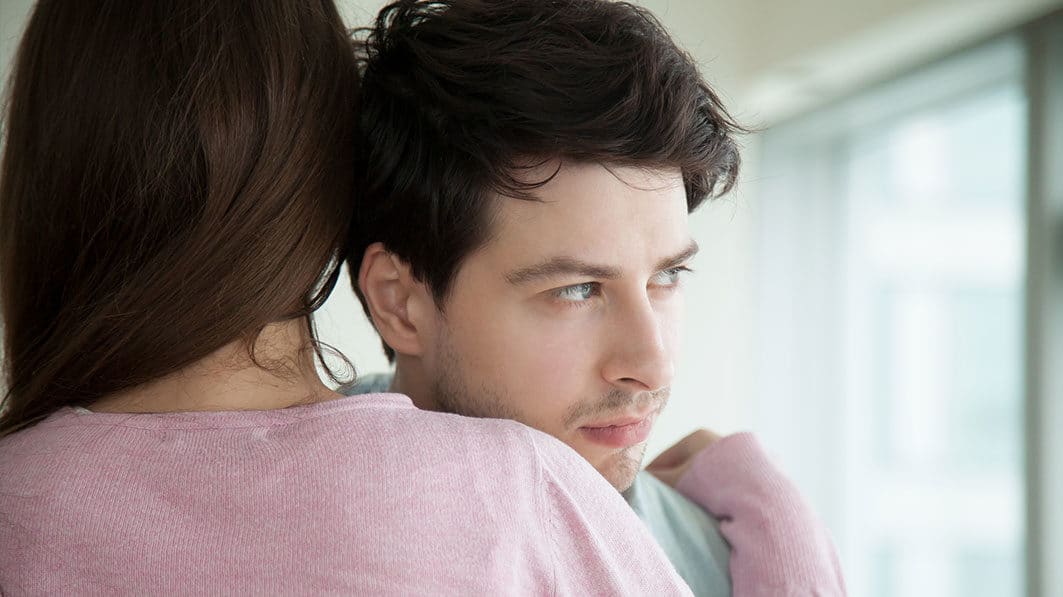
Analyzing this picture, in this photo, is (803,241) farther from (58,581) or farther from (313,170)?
(58,581)

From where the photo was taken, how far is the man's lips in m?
1.18

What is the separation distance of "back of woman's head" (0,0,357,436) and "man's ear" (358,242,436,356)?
1.02 feet

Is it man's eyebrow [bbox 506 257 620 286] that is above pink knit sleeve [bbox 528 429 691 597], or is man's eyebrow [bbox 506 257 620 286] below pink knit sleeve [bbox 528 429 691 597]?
above

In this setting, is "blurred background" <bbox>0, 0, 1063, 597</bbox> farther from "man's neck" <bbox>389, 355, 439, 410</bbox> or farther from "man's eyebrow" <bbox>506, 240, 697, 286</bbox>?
"man's eyebrow" <bbox>506, 240, 697, 286</bbox>

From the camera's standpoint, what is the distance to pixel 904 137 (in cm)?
332

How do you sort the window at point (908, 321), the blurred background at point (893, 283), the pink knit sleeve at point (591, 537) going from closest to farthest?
1. the pink knit sleeve at point (591, 537)
2. the blurred background at point (893, 283)
3. the window at point (908, 321)

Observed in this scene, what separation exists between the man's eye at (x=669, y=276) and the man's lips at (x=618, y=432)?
16 cm

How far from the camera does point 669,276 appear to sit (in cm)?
125

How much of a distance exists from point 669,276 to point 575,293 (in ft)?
0.47

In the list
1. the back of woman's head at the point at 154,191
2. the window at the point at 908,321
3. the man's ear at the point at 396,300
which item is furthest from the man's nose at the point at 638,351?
the window at the point at 908,321

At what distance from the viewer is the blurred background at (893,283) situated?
2.56 metres

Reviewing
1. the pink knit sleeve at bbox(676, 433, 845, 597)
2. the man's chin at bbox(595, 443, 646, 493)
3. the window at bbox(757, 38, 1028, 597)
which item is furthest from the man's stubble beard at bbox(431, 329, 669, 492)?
the window at bbox(757, 38, 1028, 597)

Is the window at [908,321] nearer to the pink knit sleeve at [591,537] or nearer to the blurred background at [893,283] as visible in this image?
the blurred background at [893,283]

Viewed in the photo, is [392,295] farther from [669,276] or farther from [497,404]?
[669,276]
